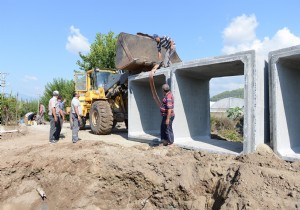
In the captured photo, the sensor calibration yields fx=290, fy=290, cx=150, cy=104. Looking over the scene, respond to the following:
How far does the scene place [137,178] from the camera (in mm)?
5402

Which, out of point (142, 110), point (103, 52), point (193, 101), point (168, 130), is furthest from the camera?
Result: point (103, 52)

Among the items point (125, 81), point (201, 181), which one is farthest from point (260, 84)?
point (125, 81)

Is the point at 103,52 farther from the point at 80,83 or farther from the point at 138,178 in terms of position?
the point at 138,178

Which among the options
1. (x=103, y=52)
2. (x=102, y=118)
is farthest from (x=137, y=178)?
(x=103, y=52)

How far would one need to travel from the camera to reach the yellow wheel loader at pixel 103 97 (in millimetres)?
10047

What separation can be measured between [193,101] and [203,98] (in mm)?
499

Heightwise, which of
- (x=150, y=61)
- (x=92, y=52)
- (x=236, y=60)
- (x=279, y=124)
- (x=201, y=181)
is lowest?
(x=201, y=181)

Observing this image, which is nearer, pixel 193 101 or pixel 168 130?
pixel 168 130

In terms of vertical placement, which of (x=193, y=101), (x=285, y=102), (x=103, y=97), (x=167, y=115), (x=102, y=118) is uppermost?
(x=103, y=97)

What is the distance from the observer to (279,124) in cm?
549

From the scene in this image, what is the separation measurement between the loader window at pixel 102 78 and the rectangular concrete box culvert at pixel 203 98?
4.78 metres

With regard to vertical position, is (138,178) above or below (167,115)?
below

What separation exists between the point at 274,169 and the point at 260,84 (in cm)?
179

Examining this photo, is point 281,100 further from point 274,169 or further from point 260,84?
point 274,169
